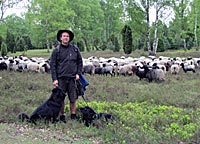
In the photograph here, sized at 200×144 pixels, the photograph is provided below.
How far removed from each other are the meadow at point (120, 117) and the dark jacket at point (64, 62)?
42.3 inches

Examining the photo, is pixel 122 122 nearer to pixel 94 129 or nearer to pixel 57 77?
pixel 94 129

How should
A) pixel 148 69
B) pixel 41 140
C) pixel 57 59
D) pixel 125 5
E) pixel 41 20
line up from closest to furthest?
1. pixel 41 140
2. pixel 57 59
3. pixel 148 69
4. pixel 125 5
5. pixel 41 20

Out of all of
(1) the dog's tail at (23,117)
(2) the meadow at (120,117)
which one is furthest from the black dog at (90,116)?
(1) the dog's tail at (23,117)

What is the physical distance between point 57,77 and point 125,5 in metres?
25.3

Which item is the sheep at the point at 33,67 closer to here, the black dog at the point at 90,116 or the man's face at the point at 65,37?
the black dog at the point at 90,116

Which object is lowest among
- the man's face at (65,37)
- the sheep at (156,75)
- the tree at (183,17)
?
the sheep at (156,75)

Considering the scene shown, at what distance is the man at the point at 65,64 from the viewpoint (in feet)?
24.9

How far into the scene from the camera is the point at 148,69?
15617 millimetres

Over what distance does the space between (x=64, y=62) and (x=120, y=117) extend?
72.3 inches

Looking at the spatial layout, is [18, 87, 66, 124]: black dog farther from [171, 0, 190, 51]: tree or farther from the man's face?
[171, 0, 190, 51]: tree

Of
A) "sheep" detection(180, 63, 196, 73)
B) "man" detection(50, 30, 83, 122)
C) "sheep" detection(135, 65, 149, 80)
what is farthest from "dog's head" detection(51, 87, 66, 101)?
"sheep" detection(180, 63, 196, 73)

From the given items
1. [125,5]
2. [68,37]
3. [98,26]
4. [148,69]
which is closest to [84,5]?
[98,26]

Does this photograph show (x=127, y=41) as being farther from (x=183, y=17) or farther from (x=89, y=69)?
(x=89, y=69)

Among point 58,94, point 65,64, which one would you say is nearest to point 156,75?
point 65,64
